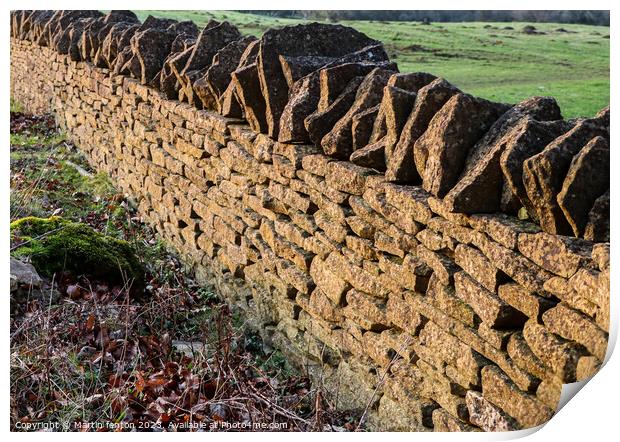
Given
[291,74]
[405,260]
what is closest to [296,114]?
[291,74]

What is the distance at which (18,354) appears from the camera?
14.6 feet

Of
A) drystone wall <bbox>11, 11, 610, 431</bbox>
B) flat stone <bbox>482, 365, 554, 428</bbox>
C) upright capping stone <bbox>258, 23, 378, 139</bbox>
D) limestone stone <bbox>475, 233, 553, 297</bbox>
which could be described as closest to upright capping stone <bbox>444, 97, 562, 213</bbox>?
drystone wall <bbox>11, 11, 610, 431</bbox>

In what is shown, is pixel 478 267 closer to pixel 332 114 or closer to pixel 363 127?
pixel 363 127

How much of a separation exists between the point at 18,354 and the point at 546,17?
380cm

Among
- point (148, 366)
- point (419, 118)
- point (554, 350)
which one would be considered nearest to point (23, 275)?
point (148, 366)

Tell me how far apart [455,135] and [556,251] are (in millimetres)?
806

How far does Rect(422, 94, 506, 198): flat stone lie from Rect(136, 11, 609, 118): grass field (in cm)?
117

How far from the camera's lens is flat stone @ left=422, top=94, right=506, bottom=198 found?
342cm

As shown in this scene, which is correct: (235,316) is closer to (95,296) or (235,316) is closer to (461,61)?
(95,296)

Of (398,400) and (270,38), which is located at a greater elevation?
(270,38)

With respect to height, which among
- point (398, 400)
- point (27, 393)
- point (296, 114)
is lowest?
point (27, 393)

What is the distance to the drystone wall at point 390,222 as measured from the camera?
2.93 meters

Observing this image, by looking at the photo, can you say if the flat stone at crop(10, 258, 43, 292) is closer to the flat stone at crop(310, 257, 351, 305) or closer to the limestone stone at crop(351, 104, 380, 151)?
the flat stone at crop(310, 257, 351, 305)

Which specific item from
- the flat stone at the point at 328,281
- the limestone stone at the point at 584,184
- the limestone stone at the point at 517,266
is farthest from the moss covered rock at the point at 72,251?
the limestone stone at the point at 584,184
